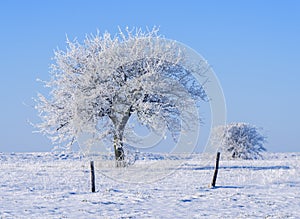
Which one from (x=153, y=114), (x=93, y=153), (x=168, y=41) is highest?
(x=168, y=41)

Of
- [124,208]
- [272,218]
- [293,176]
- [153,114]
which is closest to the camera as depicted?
[272,218]

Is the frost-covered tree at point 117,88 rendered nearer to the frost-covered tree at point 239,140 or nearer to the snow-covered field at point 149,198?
the snow-covered field at point 149,198

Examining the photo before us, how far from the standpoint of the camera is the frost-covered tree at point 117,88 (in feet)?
116

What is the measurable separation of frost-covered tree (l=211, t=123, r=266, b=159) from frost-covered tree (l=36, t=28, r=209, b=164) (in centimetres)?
3564

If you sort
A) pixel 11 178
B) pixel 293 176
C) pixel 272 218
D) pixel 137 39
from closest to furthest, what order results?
pixel 272 218
pixel 11 178
pixel 293 176
pixel 137 39

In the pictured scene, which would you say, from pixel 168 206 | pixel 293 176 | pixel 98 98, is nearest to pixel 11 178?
pixel 98 98

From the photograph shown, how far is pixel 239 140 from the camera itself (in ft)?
242

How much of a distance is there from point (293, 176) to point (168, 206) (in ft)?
44.9

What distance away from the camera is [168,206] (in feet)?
55.8

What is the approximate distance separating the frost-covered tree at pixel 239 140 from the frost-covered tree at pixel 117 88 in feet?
117

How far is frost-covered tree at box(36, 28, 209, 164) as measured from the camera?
35469mm

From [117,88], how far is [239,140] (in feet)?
134

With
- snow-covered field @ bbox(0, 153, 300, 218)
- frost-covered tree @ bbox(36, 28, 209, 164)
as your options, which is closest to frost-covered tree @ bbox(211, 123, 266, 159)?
frost-covered tree @ bbox(36, 28, 209, 164)

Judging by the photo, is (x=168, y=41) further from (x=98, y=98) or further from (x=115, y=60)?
(x=98, y=98)
